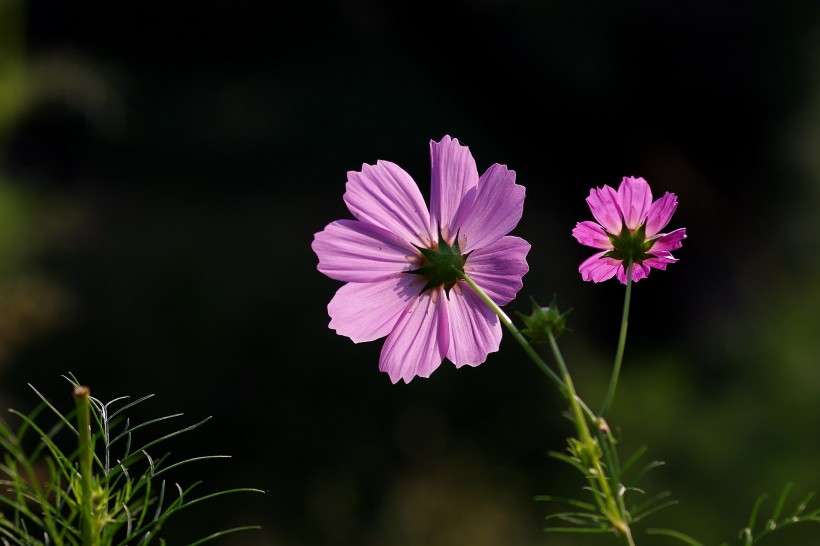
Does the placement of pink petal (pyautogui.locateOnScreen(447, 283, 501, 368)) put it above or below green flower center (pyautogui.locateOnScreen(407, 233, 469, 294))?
below

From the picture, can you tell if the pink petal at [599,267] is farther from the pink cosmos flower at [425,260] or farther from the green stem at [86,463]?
the green stem at [86,463]

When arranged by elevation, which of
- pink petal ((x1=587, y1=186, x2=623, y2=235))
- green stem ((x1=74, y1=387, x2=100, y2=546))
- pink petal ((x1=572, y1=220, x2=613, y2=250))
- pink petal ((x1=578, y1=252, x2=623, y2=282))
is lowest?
green stem ((x1=74, y1=387, x2=100, y2=546))

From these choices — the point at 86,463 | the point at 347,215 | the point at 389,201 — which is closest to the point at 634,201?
the point at 389,201

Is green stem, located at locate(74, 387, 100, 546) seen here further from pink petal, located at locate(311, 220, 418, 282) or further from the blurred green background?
the blurred green background

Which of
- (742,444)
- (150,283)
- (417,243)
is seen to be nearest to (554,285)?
(742,444)

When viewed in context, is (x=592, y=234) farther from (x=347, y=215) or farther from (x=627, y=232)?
(x=347, y=215)

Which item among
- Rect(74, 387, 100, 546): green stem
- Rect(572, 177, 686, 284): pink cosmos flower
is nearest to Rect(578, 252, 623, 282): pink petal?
Rect(572, 177, 686, 284): pink cosmos flower
